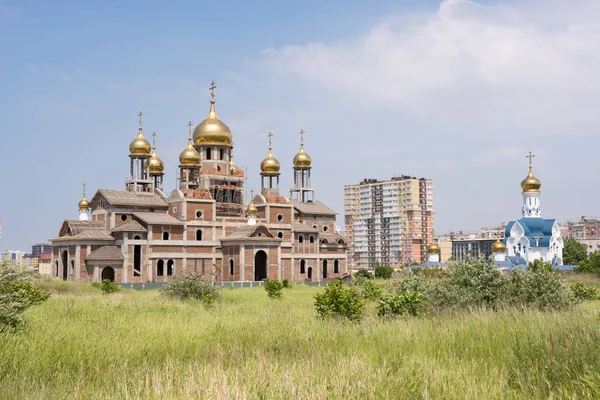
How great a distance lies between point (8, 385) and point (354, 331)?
20.4 feet

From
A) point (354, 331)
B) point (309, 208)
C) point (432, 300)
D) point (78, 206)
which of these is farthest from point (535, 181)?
point (354, 331)

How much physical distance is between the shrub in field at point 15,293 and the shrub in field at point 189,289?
4.45 metres

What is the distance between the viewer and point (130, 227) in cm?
4512

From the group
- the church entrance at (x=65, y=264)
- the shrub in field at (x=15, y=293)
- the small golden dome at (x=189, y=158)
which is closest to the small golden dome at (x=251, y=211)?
the small golden dome at (x=189, y=158)

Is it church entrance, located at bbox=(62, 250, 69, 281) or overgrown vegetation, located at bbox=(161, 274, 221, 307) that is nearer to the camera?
overgrown vegetation, located at bbox=(161, 274, 221, 307)

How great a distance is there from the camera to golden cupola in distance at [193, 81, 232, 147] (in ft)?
171

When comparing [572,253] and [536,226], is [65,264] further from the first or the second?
[572,253]

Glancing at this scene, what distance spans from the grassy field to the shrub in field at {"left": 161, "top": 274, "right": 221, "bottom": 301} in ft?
36.0

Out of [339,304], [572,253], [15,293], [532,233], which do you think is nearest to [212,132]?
[532,233]

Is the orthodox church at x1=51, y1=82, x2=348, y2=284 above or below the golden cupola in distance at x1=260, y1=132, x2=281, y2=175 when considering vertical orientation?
below

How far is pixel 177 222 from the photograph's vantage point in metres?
47.4

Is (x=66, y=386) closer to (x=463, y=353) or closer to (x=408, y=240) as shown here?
(x=463, y=353)

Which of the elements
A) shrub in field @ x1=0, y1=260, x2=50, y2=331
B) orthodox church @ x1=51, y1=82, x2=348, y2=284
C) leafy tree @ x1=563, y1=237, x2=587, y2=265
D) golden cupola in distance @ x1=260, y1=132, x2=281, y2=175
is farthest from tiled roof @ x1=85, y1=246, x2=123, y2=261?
leafy tree @ x1=563, y1=237, x2=587, y2=265

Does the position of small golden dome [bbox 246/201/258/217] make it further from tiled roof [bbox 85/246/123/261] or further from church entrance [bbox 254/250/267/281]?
tiled roof [bbox 85/246/123/261]
